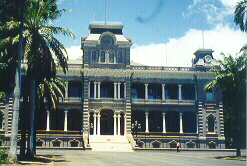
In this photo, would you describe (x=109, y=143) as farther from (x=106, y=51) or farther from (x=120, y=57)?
(x=106, y=51)

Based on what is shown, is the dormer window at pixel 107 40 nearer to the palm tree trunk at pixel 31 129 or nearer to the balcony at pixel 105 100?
the balcony at pixel 105 100

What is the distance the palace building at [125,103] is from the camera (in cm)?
5369

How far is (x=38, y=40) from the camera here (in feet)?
91.1

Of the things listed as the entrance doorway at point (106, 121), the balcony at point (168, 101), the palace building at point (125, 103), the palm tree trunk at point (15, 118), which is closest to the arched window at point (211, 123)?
the palace building at point (125, 103)

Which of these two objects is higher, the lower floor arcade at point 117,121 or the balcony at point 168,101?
the balcony at point 168,101

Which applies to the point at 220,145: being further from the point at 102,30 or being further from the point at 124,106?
the point at 102,30

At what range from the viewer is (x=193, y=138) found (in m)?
55.1

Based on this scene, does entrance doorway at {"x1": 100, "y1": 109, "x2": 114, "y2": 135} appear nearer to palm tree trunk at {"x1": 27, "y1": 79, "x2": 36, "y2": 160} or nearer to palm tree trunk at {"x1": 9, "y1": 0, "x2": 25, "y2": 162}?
palm tree trunk at {"x1": 27, "y1": 79, "x2": 36, "y2": 160}

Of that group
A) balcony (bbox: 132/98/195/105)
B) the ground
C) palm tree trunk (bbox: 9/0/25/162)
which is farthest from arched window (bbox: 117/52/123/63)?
palm tree trunk (bbox: 9/0/25/162)

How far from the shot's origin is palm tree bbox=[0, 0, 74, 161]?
90.3ft

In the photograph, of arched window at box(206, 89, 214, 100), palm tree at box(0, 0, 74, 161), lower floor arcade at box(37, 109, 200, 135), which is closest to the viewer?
palm tree at box(0, 0, 74, 161)

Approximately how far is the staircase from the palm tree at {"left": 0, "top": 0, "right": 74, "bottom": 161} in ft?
66.2

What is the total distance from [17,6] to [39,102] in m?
12.6

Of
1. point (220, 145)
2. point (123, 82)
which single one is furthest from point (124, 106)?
point (220, 145)
